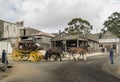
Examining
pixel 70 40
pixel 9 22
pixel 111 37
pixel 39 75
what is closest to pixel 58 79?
pixel 39 75

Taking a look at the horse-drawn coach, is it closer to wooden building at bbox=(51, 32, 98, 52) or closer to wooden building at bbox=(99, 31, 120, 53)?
wooden building at bbox=(51, 32, 98, 52)

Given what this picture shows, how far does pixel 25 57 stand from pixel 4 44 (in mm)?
16450

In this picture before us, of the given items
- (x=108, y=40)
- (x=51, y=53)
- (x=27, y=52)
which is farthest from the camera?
(x=108, y=40)

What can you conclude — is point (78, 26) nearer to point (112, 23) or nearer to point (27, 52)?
point (112, 23)

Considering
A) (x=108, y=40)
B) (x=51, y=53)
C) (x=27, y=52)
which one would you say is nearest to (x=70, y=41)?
(x=108, y=40)

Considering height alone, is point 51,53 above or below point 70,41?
below

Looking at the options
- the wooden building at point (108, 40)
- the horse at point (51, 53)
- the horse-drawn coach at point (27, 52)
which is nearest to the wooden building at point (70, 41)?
the wooden building at point (108, 40)

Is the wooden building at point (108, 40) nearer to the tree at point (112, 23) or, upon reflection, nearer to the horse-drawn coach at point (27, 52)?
the tree at point (112, 23)

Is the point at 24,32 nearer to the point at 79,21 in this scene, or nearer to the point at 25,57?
the point at 79,21

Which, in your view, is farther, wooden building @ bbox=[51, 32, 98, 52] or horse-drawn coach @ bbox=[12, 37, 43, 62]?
wooden building @ bbox=[51, 32, 98, 52]

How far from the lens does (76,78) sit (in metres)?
21.6

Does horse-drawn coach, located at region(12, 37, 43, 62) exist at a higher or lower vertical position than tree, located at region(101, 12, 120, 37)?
lower

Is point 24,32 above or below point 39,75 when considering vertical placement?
above

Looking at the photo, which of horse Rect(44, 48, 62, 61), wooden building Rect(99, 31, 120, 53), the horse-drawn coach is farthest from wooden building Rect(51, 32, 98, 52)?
the horse-drawn coach
